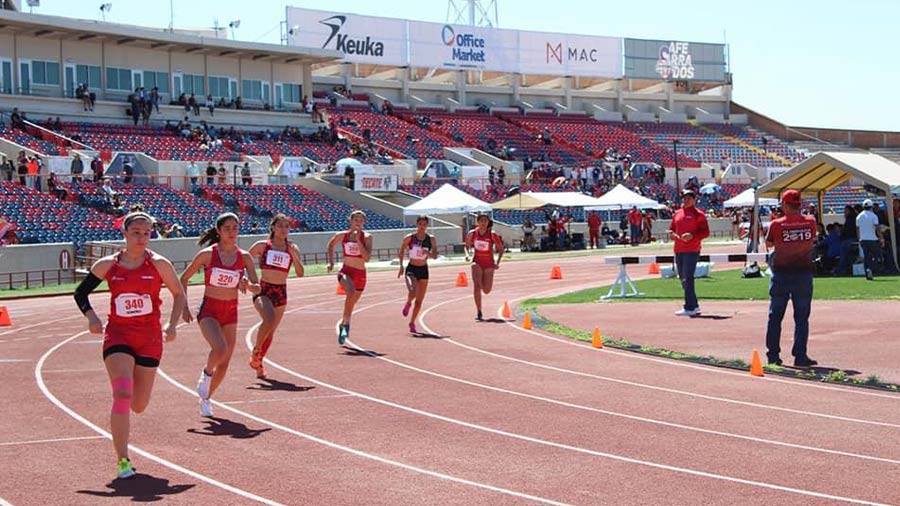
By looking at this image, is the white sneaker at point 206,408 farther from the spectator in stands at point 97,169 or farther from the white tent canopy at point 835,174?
the spectator in stands at point 97,169

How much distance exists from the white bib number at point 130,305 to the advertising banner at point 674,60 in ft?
283

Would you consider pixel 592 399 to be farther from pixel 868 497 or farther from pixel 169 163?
pixel 169 163

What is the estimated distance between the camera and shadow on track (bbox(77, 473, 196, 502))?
841 cm

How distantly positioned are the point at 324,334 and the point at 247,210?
29.7m

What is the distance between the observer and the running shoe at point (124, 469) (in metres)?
8.91

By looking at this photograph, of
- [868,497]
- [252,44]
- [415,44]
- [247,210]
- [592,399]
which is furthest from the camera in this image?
[415,44]

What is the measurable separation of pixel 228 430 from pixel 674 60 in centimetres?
8843

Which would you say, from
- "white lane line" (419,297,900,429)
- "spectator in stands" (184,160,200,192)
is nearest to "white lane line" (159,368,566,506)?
"white lane line" (419,297,900,429)

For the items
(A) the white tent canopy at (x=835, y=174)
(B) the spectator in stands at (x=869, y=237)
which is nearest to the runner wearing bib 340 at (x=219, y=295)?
(B) the spectator in stands at (x=869, y=237)

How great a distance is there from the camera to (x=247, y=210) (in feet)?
161

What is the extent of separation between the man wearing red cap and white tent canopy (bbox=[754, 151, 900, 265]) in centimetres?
1339

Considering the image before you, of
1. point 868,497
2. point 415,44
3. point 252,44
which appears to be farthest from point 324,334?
point 415,44

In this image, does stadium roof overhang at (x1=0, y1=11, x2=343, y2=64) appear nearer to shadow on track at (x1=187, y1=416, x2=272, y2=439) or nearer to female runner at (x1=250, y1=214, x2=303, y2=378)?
female runner at (x1=250, y1=214, x2=303, y2=378)

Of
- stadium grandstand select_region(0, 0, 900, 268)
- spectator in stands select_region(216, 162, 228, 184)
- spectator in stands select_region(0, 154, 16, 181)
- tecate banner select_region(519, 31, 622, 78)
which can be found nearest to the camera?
spectator in stands select_region(0, 154, 16, 181)
